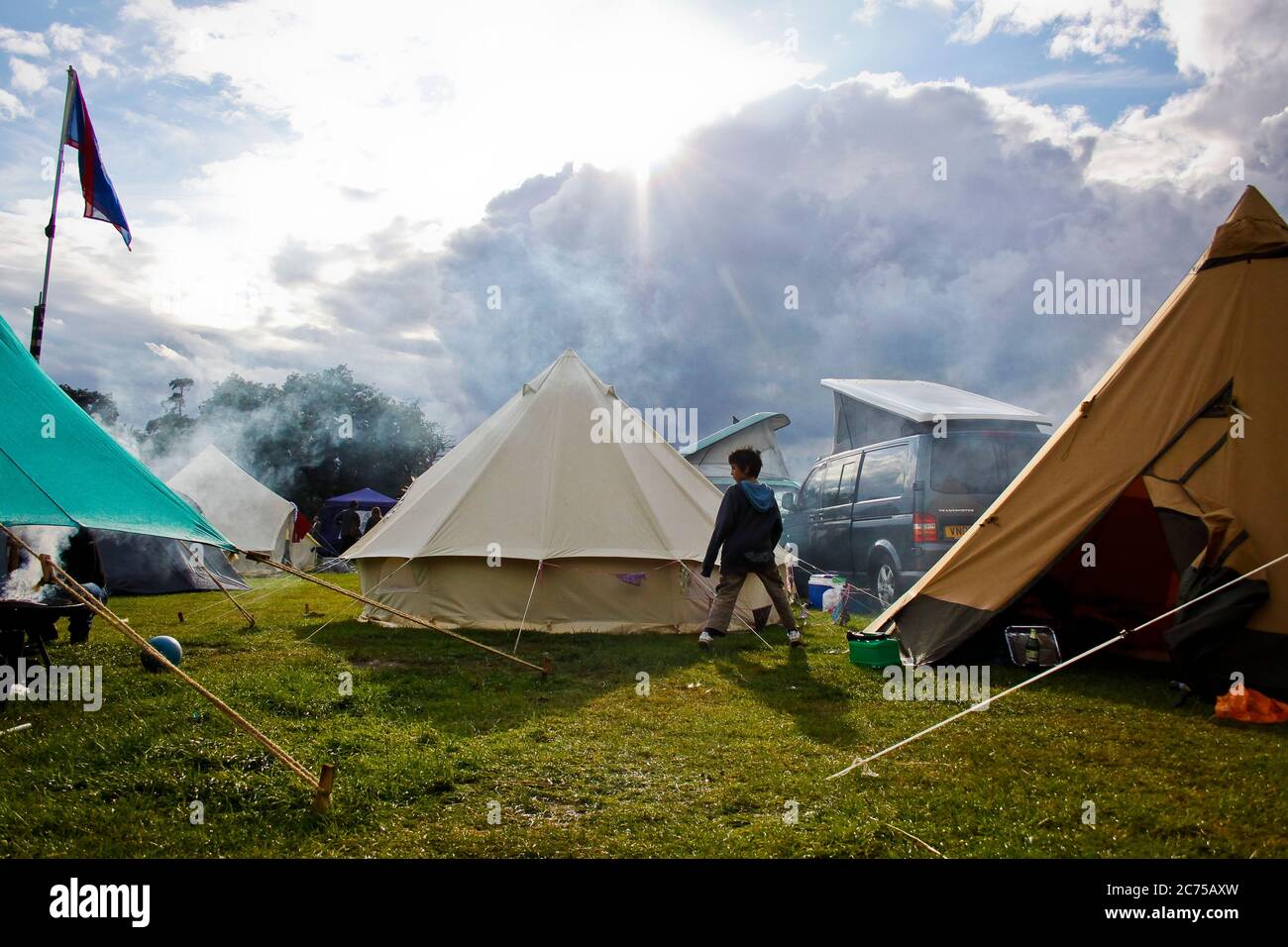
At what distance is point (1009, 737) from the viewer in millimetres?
4566

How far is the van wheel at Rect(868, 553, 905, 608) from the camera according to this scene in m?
9.32

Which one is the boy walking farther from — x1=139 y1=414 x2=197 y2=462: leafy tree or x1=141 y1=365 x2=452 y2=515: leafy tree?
x1=141 y1=365 x2=452 y2=515: leafy tree

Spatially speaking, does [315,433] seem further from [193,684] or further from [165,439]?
[193,684]

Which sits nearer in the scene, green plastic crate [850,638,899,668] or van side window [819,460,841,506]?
green plastic crate [850,638,899,668]

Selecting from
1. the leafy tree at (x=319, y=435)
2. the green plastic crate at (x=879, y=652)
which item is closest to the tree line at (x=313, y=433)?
the leafy tree at (x=319, y=435)

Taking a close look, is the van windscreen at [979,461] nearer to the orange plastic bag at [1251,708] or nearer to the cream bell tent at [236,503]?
the orange plastic bag at [1251,708]

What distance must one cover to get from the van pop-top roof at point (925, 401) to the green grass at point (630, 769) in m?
3.21

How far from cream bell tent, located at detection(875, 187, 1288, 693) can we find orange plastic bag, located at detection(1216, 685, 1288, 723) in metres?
0.23

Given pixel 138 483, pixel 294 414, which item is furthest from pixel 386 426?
pixel 138 483

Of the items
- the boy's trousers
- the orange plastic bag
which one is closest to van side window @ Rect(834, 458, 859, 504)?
the boy's trousers

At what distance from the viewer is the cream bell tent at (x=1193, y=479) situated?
5.13m

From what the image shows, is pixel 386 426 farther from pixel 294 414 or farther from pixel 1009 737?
pixel 1009 737

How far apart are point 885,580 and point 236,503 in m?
19.2

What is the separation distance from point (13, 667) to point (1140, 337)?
8429 millimetres
